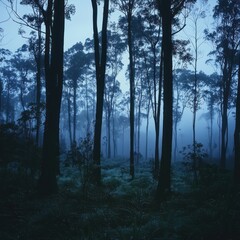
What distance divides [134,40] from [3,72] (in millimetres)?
26026

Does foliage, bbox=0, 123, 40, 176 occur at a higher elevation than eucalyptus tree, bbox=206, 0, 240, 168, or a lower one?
lower

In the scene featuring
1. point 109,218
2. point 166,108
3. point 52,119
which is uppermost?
point 166,108

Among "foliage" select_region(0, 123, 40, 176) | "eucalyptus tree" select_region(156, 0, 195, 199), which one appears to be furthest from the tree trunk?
"eucalyptus tree" select_region(156, 0, 195, 199)

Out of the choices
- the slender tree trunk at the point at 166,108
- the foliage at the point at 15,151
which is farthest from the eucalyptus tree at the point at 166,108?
A: the foliage at the point at 15,151

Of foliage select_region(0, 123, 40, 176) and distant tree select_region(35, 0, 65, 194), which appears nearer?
distant tree select_region(35, 0, 65, 194)

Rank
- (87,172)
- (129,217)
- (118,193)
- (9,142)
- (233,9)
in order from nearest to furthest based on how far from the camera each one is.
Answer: (129,217) < (87,172) < (118,193) < (9,142) < (233,9)

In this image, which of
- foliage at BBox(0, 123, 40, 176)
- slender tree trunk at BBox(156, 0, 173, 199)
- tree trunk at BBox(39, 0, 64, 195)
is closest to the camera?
slender tree trunk at BBox(156, 0, 173, 199)

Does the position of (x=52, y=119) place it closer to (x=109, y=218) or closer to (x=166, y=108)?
(x=166, y=108)

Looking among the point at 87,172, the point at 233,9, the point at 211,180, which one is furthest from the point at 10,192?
the point at 233,9

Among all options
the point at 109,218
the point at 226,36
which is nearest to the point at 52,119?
the point at 109,218

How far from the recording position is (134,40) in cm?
2305

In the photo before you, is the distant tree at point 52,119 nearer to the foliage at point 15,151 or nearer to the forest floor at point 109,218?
the forest floor at point 109,218

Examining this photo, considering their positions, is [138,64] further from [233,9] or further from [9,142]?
[9,142]

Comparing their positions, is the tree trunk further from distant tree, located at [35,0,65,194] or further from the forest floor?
the forest floor
